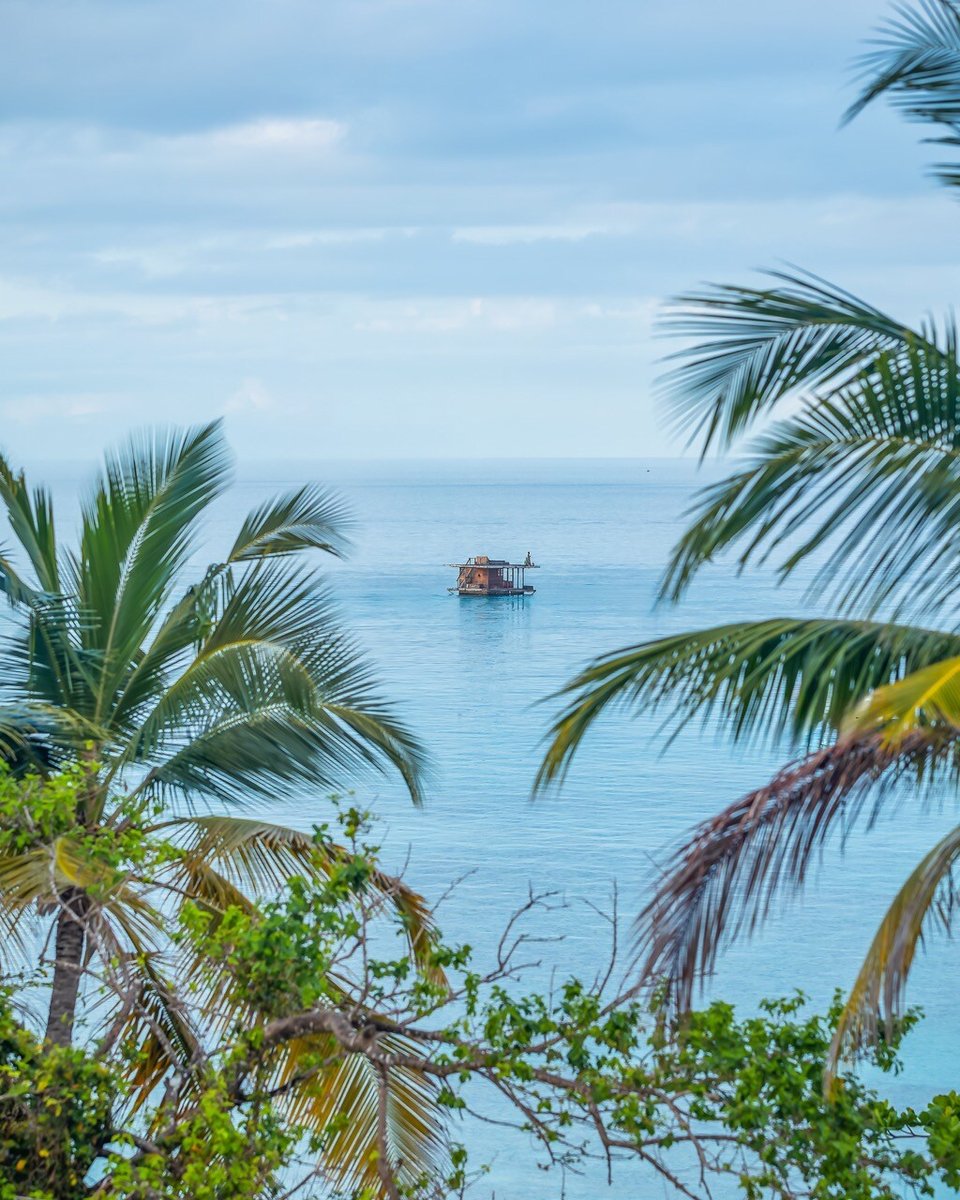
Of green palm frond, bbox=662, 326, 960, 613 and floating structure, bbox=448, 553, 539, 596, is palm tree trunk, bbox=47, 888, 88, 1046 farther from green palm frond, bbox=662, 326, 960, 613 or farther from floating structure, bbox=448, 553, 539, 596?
floating structure, bbox=448, 553, 539, 596

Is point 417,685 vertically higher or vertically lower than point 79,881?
lower

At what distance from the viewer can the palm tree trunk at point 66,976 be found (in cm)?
706

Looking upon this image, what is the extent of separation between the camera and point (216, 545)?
109812 mm

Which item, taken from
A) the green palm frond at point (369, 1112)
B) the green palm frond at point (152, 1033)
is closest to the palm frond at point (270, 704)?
the green palm frond at point (152, 1033)

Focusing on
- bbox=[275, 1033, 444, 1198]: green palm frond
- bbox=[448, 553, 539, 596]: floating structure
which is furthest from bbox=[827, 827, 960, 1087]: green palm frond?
bbox=[448, 553, 539, 596]: floating structure

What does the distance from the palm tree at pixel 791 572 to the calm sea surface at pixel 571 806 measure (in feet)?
0.73

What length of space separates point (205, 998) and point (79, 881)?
4108 millimetres

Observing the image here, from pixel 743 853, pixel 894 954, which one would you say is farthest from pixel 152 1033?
pixel 894 954

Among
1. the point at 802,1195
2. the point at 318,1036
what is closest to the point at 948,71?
the point at 802,1195

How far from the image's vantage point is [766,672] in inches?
199

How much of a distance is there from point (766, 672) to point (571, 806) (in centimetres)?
3720

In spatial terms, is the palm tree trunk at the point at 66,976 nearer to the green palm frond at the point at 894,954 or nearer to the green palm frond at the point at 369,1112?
the green palm frond at the point at 369,1112

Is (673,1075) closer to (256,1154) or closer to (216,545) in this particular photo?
(256,1154)

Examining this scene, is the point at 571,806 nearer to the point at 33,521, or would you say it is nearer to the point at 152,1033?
the point at 33,521
